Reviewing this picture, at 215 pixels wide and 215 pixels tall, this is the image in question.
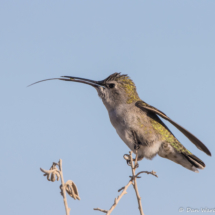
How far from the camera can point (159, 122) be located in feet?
25.1

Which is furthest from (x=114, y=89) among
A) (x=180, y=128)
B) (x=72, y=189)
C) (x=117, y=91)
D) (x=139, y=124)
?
(x=72, y=189)

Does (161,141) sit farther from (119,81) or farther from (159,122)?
(119,81)

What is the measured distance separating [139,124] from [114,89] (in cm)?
110

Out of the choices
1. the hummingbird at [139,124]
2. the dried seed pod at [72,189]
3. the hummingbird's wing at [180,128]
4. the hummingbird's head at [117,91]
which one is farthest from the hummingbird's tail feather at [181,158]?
the dried seed pod at [72,189]

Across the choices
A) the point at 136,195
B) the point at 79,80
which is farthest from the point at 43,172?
the point at 79,80

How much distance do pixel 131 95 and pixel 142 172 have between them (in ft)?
11.9

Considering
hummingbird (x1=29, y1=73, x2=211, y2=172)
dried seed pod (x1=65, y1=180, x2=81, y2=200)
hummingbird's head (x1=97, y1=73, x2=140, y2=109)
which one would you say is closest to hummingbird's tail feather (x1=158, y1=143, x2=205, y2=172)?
hummingbird (x1=29, y1=73, x2=211, y2=172)

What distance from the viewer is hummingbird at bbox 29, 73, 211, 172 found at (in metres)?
6.86

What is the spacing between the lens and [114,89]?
302 inches

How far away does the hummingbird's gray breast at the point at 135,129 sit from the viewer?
22.4 feet

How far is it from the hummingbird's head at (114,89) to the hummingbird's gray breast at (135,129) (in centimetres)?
25

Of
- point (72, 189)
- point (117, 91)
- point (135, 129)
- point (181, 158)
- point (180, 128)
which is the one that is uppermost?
point (117, 91)

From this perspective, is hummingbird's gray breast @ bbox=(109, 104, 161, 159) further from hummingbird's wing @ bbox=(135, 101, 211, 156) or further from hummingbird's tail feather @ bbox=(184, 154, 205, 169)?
hummingbird's tail feather @ bbox=(184, 154, 205, 169)

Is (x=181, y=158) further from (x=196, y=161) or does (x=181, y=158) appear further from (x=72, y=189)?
(x=72, y=189)
